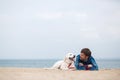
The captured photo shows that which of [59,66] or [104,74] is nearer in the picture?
[104,74]

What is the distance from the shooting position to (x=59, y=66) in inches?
557

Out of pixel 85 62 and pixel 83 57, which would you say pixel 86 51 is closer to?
pixel 83 57

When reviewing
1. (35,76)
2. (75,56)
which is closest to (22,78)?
(35,76)

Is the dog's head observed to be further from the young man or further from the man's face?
the man's face

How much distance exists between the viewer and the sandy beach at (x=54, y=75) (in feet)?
37.8

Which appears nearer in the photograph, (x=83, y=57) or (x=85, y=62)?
(x=83, y=57)

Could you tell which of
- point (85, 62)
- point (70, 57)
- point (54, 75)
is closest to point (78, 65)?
point (85, 62)

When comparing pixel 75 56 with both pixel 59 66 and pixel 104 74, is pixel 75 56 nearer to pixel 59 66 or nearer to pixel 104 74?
pixel 59 66

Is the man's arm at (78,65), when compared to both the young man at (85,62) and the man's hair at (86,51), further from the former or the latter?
the man's hair at (86,51)

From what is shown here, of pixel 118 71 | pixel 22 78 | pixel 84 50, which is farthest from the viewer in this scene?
pixel 84 50

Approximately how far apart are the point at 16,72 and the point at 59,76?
1.11 metres

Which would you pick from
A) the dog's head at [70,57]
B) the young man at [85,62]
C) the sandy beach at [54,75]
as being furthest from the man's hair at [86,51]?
the sandy beach at [54,75]

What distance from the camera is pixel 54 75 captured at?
38.4 ft

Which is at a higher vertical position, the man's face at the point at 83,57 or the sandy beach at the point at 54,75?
the man's face at the point at 83,57
